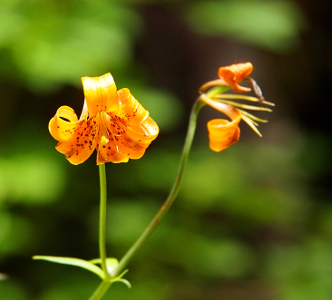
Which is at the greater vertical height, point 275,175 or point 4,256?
point 275,175

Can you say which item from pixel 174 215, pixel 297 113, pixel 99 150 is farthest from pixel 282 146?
pixel 99 150

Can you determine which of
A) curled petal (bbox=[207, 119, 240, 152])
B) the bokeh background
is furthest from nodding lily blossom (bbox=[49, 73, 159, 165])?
the bokeh background

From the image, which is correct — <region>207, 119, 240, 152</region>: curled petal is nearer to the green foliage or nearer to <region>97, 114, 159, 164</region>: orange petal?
<region>97, 114, 159, 164</region>: orange petal

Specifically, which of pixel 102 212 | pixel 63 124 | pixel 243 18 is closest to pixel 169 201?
pixel 102 212

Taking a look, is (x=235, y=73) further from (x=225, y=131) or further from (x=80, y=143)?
(x=80, y=143)

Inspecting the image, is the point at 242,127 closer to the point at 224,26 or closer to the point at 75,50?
the point at 224,26

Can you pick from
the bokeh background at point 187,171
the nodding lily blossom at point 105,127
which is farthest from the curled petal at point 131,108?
the bokeh background at point 187,171

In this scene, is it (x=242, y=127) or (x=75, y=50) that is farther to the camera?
(x=242, y=127)
